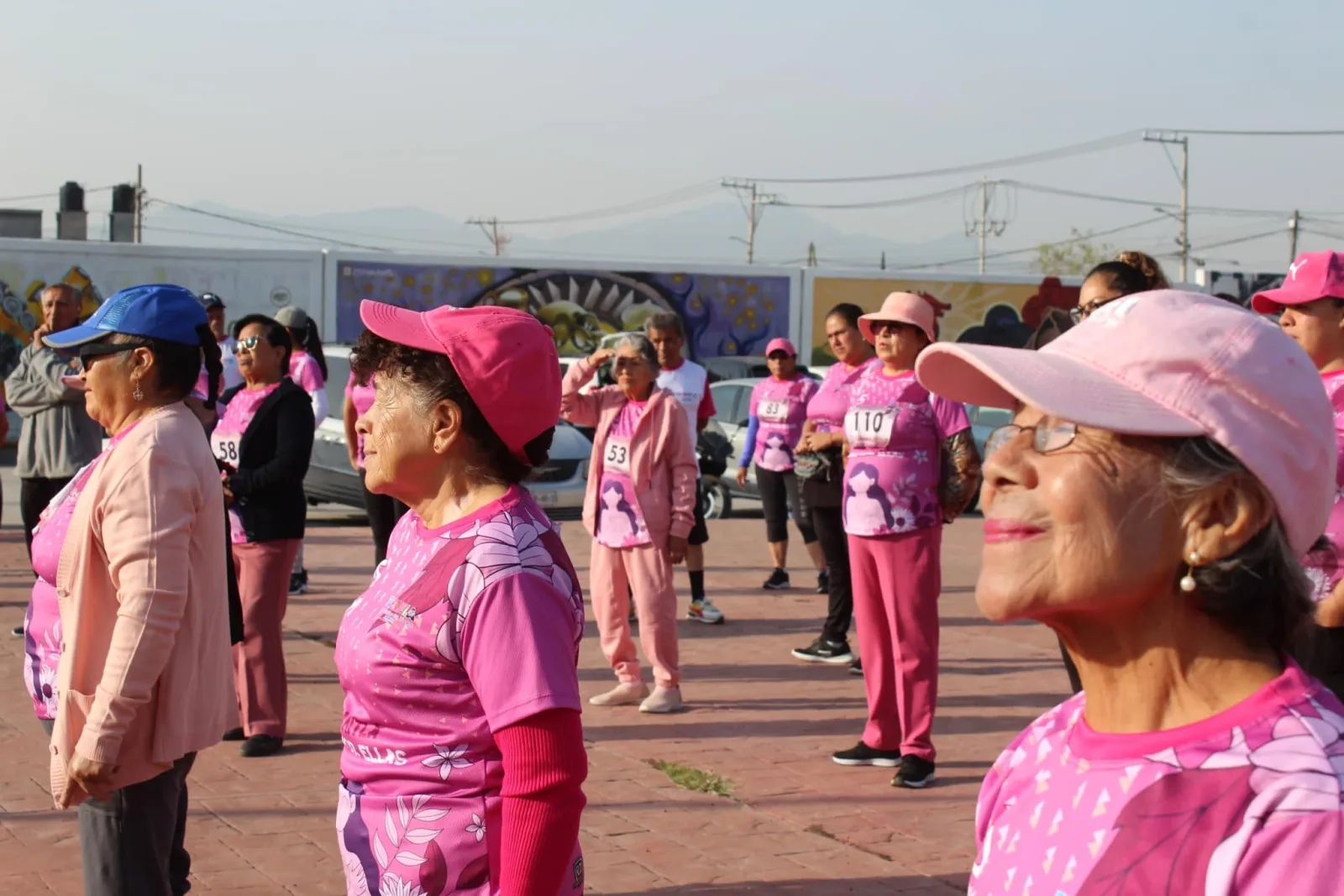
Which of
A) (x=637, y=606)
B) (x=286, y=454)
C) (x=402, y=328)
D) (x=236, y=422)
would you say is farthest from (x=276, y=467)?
(x=402, y=328)

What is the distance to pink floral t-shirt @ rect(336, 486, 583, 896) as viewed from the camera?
252 centimetres

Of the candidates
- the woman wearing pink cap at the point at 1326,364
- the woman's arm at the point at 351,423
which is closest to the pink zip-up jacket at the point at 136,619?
the woman wearing pink cap at the point at 1326,364

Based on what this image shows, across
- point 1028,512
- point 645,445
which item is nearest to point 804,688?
point 645,445

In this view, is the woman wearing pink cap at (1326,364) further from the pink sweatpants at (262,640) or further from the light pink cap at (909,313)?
the pink sweatpants at (262,640)

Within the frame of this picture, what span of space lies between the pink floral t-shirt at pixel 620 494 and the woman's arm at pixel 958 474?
70.7 inches

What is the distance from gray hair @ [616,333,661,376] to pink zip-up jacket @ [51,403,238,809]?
4125 millimetres

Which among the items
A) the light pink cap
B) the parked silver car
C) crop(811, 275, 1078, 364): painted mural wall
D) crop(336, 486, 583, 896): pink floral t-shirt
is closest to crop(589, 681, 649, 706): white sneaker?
the light pink cap

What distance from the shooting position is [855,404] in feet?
21.8

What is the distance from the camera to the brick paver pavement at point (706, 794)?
5145 mm

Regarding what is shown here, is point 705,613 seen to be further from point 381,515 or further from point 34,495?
point 34,495

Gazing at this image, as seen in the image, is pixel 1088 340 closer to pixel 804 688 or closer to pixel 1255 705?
pixel 1255 705

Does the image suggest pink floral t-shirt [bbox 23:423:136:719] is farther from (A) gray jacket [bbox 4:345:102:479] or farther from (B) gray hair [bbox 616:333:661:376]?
(A) gray jacket [bbox 4:345:102:479]

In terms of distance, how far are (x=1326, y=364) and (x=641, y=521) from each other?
399cm

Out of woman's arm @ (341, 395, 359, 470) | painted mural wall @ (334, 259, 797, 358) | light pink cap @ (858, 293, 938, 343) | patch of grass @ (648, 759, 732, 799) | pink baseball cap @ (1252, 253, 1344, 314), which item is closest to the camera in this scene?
pink baseball cap @ (1252, 253, 1344, 314)
